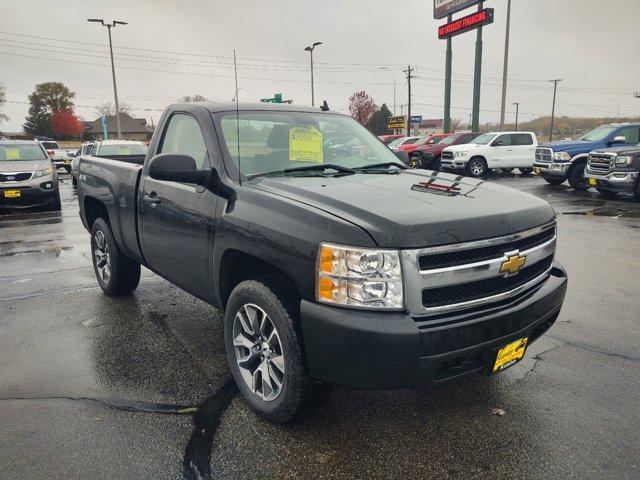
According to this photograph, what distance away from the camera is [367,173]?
3.48 metres

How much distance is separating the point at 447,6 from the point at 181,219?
37517 millimetres

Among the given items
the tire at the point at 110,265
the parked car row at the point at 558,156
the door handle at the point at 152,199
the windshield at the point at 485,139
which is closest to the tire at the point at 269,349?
the door handle at the point at 152,199

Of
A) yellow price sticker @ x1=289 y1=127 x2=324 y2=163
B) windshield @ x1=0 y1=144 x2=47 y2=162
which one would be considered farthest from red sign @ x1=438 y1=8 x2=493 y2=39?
yellow price sticker @ x1=289 y1=127 x2=324 y2=163

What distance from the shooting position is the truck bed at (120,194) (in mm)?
4215

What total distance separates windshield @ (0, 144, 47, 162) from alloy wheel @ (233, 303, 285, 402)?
37.6 ft

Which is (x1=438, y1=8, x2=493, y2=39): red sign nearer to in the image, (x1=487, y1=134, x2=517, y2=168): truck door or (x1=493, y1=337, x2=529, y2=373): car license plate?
(x1=487, y1=134, x2=517, y2=168): truck door

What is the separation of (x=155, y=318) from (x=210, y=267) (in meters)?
1.67

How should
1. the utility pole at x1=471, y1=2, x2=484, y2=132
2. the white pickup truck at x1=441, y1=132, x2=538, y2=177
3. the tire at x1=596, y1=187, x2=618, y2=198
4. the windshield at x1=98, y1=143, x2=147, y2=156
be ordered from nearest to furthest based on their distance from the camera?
the tire at x1=596, y1=187, x2=618, y2=198, the windshield at x1=98, y1=143, x2=147, y2=156, the white pickup truck at x1=441, y1=132, x2=538, y2=177, the utility pole at x1=471, y1=2, x2=484, y2=132

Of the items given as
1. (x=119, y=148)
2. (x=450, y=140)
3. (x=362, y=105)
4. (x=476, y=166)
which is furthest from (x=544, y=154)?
(x=362, y=105)

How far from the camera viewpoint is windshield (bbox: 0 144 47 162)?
1179 centimetres

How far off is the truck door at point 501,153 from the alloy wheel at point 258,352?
1873cm

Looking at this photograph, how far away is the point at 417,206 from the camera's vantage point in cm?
251

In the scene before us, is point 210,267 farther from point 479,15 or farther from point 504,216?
point 479,15

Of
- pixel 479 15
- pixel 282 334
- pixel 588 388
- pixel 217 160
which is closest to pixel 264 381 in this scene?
pixel 282 334
